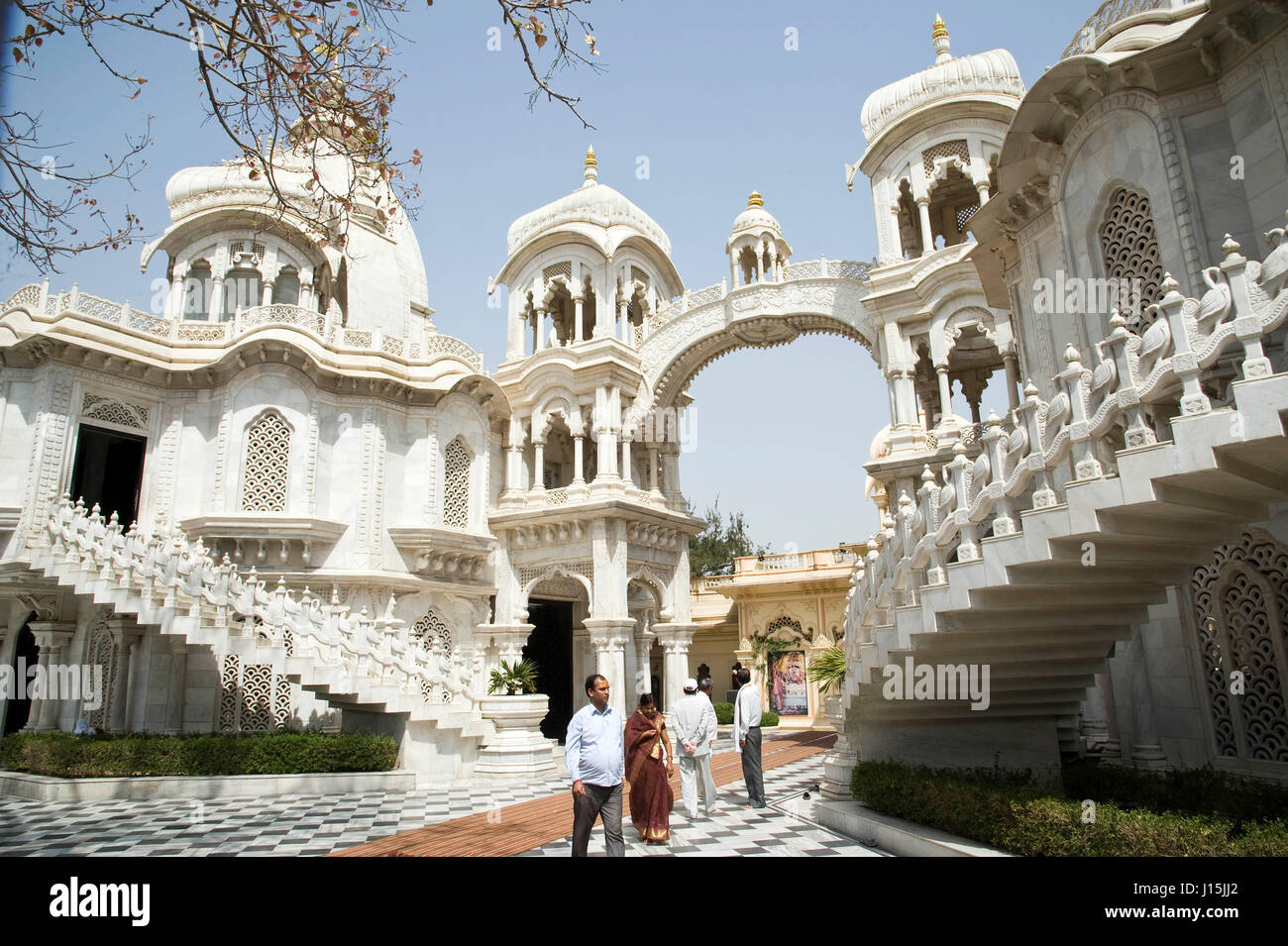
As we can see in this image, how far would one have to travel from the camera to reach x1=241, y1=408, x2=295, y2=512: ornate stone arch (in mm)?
17406

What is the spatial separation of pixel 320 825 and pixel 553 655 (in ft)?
47.2

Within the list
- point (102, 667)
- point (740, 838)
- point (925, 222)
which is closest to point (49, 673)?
point (102, 667)

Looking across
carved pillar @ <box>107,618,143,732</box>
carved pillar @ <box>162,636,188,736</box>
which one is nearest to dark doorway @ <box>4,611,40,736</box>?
carved pillar @ <box>107,618,143,732</box>

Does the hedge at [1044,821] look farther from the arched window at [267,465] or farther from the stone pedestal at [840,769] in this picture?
the arched window at [267,465]

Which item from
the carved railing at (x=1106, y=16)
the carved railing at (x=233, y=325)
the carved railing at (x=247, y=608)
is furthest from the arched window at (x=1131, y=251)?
the carved railing at (x=233, y=325)

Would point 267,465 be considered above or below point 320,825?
above

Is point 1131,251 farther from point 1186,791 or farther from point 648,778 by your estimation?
point 648,778

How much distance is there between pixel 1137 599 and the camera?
7.45m

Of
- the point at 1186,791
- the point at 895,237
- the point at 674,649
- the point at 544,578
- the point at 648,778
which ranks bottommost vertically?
the point at 1186,791

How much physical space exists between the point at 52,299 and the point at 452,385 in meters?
7.94

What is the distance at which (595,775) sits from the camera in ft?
21.3

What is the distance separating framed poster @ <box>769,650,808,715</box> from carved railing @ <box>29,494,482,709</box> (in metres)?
14.4

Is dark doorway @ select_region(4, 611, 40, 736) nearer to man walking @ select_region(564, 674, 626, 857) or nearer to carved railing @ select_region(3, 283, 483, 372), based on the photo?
carved railing @ select_region(3, 283, 483, 372)

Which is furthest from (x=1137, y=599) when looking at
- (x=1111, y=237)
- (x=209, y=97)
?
(x=209, y=97)
